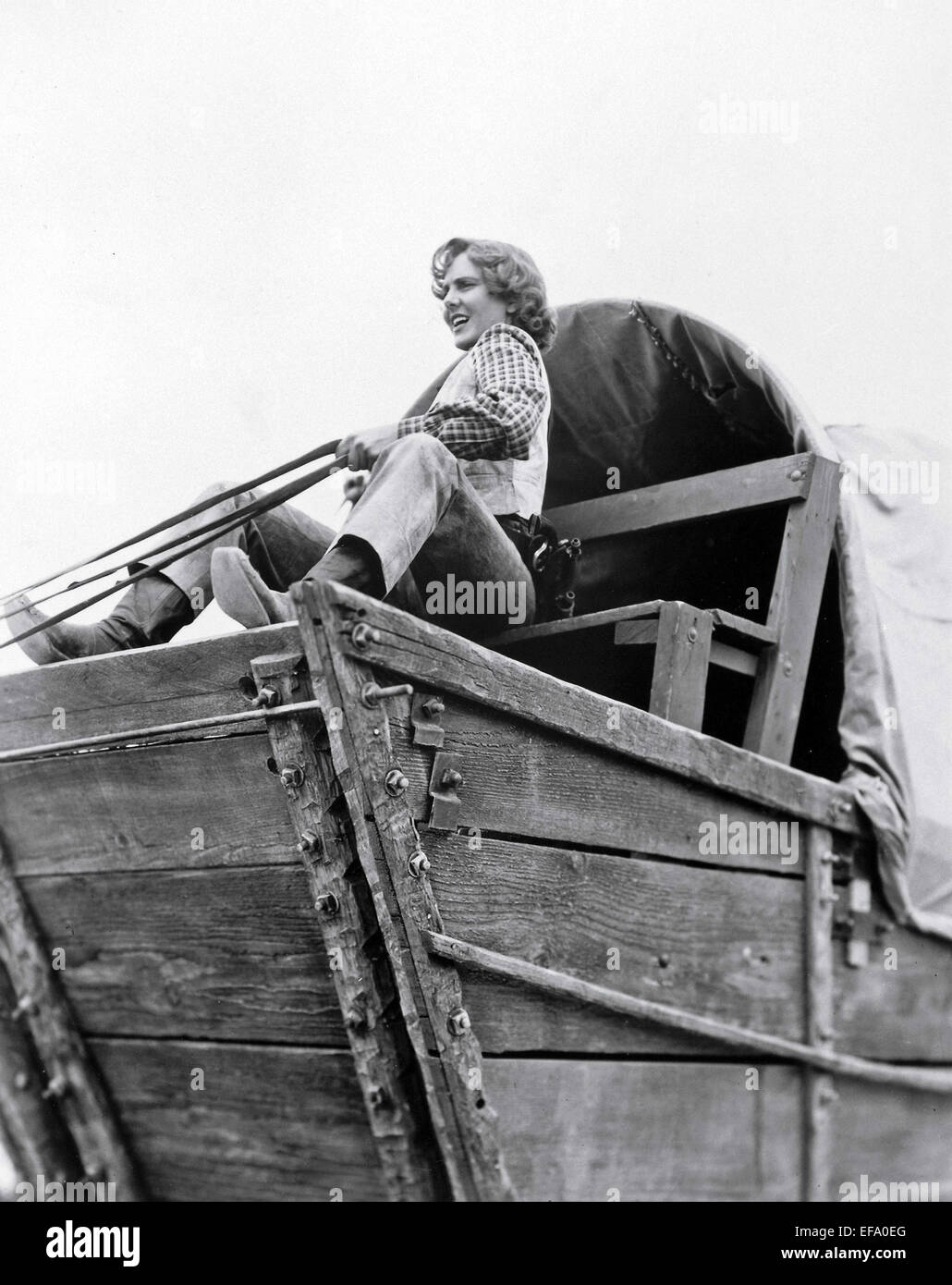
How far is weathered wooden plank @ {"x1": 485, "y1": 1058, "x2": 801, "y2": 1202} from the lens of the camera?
8.70ft

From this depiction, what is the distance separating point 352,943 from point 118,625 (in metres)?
1.18

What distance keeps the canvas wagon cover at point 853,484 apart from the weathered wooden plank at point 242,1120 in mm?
1559

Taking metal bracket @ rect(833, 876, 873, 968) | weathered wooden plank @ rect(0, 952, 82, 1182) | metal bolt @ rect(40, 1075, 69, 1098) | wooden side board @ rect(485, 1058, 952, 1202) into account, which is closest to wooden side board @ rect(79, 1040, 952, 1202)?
wooden side board @ rect(485, 1058, 952, 1202)

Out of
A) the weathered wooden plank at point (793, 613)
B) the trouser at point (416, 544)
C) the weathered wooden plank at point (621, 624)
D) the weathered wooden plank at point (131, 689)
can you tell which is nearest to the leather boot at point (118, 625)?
the trouser at point (416, 544)

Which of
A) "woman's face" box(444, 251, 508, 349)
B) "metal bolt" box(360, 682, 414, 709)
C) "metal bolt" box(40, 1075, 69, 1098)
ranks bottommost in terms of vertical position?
"metal bolt" box(40, 1075, 69, 1098)

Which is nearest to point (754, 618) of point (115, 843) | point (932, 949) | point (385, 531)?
point (932, 949)

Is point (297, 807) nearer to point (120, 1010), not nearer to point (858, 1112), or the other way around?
point (120, 1010)

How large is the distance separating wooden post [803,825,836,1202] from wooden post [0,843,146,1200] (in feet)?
5.58

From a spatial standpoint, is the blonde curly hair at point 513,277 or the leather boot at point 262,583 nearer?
the leather boot at point 262,583

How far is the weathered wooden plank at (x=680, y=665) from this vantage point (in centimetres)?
331

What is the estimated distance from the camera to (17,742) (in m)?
3.04

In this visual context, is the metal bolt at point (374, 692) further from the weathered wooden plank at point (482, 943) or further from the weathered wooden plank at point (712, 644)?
the weathered wooden plank at point (712, 644)

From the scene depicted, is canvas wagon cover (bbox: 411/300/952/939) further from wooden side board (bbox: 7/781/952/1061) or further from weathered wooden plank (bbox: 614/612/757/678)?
wooden side board (bbox: 7/781/952/1061)
